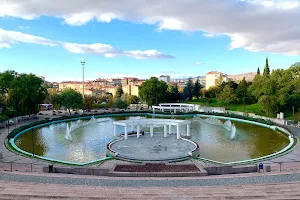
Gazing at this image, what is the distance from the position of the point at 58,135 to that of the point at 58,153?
808 cm

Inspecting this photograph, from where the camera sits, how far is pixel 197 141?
2517 centimetres

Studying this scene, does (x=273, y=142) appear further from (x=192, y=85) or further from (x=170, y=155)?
(x=192, y=85)

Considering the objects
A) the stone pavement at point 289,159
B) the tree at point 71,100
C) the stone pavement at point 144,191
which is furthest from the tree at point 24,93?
the stone pavement at point 289,159

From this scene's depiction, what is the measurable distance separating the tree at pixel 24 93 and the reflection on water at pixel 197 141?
29.7 feet

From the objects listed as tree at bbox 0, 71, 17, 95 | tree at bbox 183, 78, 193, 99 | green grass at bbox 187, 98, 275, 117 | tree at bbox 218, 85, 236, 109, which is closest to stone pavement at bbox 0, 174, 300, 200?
green grass at bbox 187, 98, 275, 117

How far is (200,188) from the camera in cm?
1145

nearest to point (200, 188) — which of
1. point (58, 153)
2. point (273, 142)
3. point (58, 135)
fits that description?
point (58, 153)

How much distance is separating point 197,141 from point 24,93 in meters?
27.8

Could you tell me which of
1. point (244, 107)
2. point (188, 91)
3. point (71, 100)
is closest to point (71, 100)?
point (71, 100)

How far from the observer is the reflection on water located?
20328 mm

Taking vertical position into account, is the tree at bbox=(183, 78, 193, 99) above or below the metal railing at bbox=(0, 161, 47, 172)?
above

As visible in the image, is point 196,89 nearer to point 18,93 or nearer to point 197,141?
point 18,93

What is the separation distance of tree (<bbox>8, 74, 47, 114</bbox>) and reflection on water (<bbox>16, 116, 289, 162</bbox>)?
9055 millimetres

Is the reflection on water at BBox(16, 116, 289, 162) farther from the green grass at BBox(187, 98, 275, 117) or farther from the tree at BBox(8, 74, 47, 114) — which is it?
the green grass at BBox(187, 98, 275, 117)
